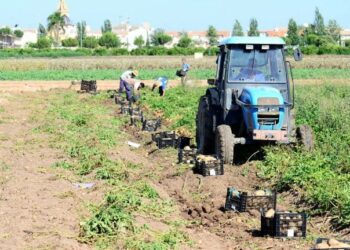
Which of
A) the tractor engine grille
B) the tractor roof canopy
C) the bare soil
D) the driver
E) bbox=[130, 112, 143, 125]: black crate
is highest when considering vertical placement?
the tractor roof canopy

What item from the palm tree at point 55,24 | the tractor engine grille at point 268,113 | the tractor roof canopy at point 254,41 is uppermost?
the palm tree at point 55,24

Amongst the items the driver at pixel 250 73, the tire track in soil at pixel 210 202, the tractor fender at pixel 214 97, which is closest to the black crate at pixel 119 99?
the tire track in soil at pixel 210 202

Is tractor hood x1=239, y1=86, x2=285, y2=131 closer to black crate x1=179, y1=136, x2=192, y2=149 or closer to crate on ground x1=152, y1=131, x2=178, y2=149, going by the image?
crate on ground x1=152, y1=131, x2=178, y2=149

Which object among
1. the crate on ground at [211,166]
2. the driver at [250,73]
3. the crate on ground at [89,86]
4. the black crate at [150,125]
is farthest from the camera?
the crate on ground at [89,86]

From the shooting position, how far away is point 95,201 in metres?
8.79

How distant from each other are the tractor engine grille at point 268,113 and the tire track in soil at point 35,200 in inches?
132

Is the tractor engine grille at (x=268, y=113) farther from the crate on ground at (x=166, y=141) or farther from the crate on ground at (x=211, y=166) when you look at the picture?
the crate on ground at (x=166, y=141)

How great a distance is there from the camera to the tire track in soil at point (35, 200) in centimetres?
680

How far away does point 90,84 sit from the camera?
29125 millimetres

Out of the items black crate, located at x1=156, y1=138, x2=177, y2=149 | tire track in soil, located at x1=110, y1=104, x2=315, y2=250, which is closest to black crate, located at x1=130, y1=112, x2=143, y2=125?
black crate, located at x1=156, y1=138, x2=177, y2=149

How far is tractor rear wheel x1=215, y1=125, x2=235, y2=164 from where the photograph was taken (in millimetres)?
11023

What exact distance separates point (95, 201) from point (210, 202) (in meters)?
1.68

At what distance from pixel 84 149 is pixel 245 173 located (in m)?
3.54

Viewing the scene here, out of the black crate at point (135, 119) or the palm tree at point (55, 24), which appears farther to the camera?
the palm tree at point (55, 24)
